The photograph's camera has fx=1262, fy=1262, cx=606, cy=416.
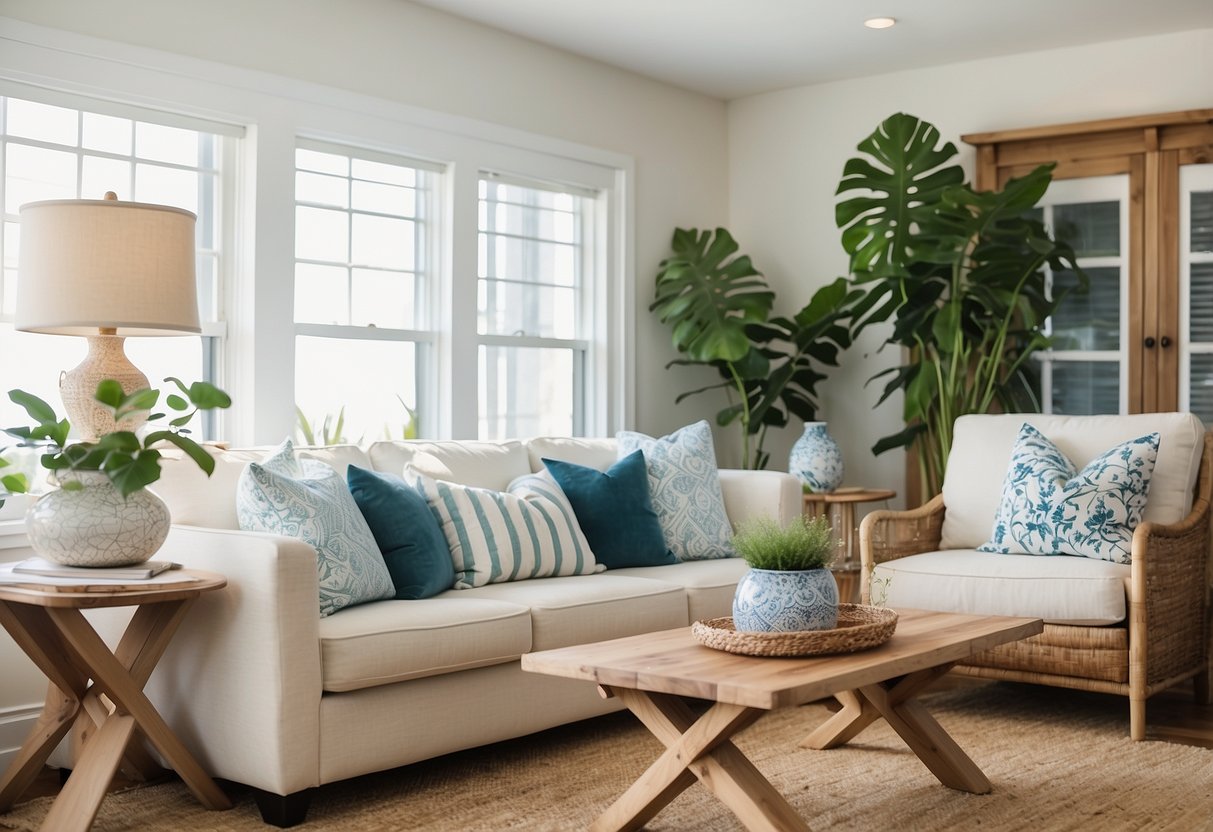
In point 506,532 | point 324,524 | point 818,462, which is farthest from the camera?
point 818,462

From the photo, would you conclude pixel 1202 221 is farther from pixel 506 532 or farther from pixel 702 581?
pixel 506 532

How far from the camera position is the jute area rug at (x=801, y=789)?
288cm

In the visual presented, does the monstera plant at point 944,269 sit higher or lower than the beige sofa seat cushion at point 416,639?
higher

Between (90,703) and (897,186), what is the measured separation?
3.58m

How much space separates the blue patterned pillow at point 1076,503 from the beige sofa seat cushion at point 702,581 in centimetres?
88

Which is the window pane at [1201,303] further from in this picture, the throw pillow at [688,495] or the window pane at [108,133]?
the window pane at [108,133]

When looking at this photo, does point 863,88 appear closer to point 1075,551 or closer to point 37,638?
point 1075,551

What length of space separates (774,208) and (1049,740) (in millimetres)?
3201

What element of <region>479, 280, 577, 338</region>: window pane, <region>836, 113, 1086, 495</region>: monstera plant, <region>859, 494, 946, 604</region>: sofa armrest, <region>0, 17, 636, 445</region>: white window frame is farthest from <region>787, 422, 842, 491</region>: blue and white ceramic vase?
<region>479, 280, 577, 338</region>: window pane

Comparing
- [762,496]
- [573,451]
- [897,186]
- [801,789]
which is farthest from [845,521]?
[801,789]

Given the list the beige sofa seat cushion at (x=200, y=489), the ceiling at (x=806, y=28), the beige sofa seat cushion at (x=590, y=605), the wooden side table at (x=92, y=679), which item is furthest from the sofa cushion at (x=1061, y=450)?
the wooden side table at (x=92, y=679)

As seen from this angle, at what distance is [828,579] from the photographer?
271 cm

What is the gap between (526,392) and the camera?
529 centimetres

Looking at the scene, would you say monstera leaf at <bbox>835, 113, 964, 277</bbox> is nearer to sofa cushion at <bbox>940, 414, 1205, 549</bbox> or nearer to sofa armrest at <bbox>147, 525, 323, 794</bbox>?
sofa cushion at <bbox>940, 414, 1205, 549</bbox>
